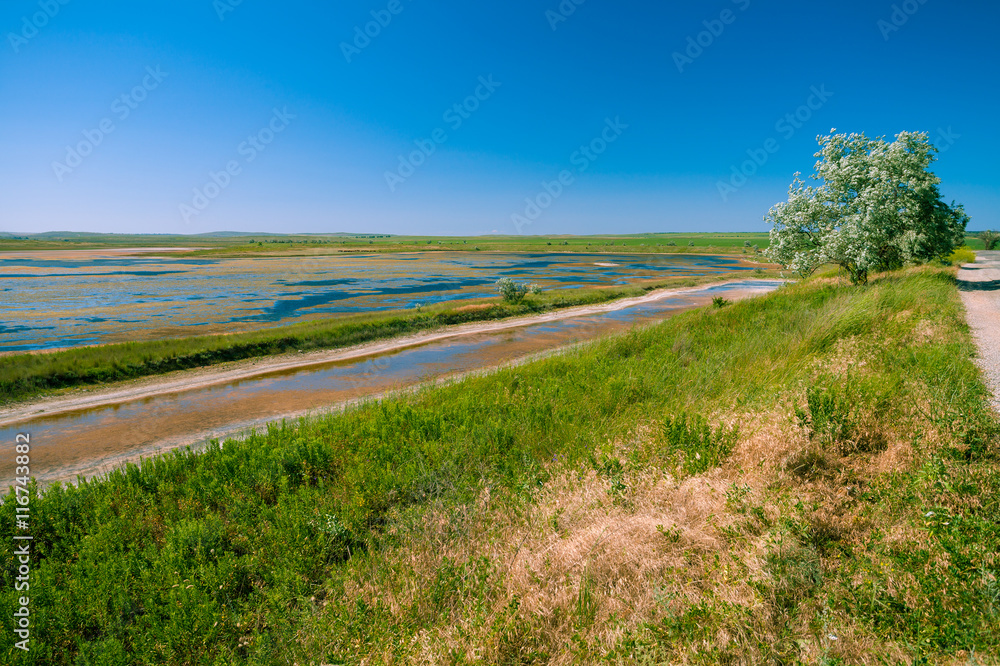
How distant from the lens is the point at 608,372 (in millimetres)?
11984

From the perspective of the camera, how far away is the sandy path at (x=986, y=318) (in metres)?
6.87

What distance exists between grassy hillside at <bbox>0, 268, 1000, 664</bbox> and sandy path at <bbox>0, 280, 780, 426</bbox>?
1021cm

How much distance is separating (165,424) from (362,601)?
12.9m

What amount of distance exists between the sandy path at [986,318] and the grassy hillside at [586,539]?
0.36 metres

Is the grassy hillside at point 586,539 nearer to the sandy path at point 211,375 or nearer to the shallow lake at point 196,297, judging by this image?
the sandy path at point 211,375

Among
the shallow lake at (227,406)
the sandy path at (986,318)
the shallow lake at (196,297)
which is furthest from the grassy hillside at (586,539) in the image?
the shallow lake at (196,297)

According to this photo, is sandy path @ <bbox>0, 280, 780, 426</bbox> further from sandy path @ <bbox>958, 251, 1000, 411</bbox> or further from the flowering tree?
sandy path @ <bbox>958, 251, 1000, 411</bbox>

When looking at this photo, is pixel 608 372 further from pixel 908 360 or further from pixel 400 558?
pixel 400 558

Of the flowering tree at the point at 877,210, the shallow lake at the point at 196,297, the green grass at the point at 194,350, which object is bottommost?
the green grass at the point at 194,350

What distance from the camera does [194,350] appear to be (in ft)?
67.3

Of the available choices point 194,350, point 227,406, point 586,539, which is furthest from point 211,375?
point 586,539

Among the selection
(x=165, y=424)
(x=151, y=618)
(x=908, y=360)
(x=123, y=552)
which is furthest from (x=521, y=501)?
(x=165, y=424)

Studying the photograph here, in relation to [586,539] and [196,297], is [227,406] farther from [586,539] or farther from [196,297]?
[196,297]

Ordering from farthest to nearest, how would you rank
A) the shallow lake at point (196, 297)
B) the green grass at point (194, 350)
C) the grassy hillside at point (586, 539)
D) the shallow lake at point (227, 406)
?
1. the shallow lake at point (196, 297)
2. the green grass at point (194, 350)
3. the shallow lake at point (227, 406)
4. the grassy hillside at point (586, 539)
